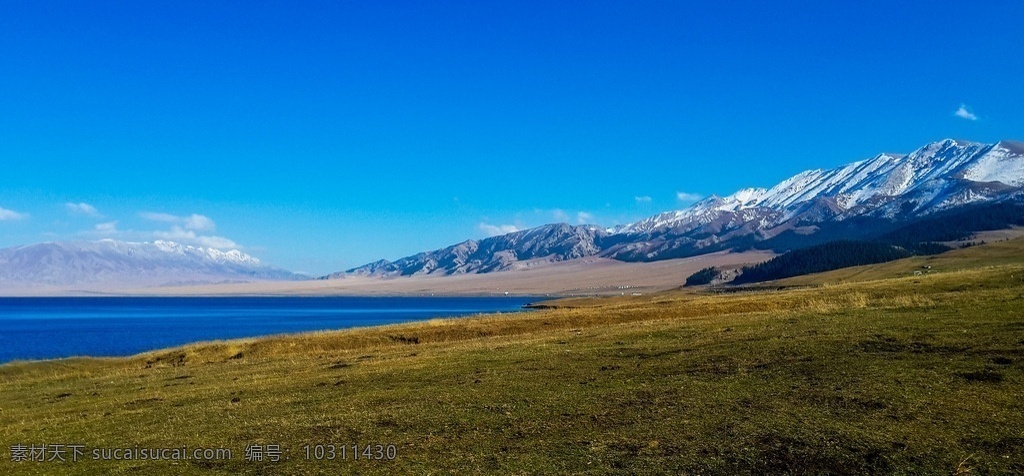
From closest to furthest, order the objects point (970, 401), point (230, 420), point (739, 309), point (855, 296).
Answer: point (970, 401), point (230, 420), point (855, 296), point (739, 309)

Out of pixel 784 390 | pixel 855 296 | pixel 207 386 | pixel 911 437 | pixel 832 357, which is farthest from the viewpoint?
pixel 855 296

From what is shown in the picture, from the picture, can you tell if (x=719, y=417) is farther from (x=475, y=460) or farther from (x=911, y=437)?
(x=475, y=460)

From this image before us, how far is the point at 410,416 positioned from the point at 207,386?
13967mm

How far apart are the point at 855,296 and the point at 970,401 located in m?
32.2

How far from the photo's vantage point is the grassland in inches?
559

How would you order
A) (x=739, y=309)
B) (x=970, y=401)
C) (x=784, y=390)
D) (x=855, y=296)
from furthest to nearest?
(x=739, y=309) < (x=855, y=296) < (x=784, y=390) < (x=970, y=401)

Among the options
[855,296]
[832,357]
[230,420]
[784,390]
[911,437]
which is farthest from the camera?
[855,296]

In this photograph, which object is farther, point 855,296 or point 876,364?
point 855,296

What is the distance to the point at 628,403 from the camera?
19.0 metres

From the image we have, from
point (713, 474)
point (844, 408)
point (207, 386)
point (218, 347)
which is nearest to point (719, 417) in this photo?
point (844, 408)

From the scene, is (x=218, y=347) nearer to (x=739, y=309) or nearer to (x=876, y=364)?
(x=739, y=309)

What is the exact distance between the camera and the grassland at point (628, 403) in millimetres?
14203

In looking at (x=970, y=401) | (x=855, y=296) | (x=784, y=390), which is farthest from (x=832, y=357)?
(x=855, y=296)

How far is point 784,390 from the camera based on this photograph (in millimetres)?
19062
